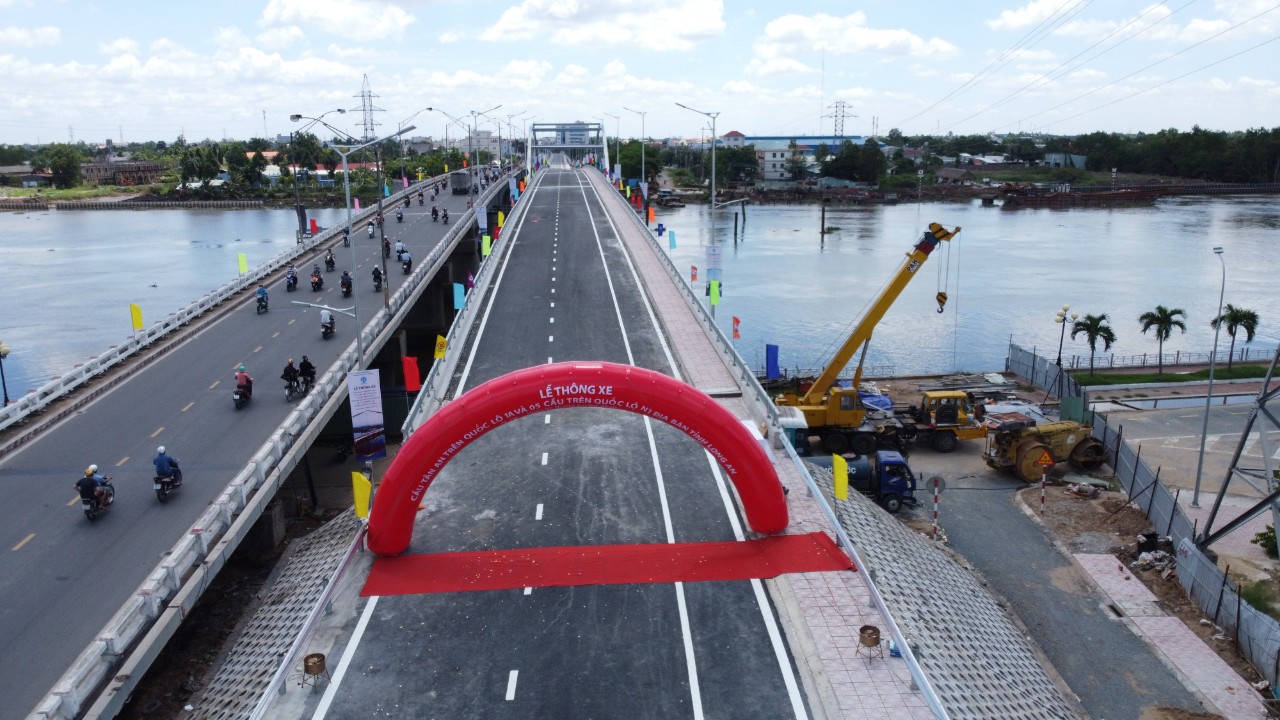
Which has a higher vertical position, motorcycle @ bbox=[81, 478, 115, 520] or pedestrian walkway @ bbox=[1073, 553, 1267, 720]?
motorcycle @ bbox=[81, 478, 115, 520]

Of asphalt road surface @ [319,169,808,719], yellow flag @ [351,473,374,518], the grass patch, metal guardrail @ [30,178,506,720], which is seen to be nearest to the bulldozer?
asphalt road surface @ [319,169,808,719]

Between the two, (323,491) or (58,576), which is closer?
(58,576)

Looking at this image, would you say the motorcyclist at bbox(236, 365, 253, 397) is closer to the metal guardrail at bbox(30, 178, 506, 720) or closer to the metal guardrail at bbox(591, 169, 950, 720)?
the metal guardrail at bbox(30, 178, 506, 720)

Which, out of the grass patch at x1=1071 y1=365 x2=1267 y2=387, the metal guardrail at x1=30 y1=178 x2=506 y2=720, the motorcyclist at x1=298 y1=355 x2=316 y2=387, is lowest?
the grass patch at x1=1071 y1=365 x2=1267 y2=387

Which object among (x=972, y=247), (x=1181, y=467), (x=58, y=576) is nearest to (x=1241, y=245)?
(x=972, y=247)

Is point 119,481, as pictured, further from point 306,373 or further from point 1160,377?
point 1160,377

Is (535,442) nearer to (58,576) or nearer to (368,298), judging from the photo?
(58,576)
